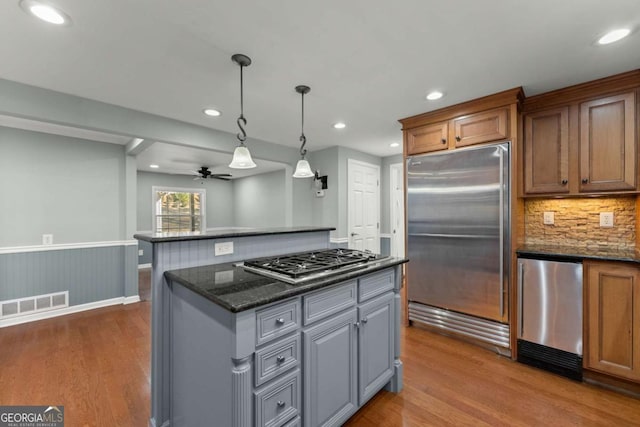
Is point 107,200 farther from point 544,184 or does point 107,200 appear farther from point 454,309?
point 544,184

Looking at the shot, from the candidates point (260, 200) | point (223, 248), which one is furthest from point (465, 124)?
point (260, 200)

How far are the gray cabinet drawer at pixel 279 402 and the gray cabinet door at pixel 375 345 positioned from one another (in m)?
0.51

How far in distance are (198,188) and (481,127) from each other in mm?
6891

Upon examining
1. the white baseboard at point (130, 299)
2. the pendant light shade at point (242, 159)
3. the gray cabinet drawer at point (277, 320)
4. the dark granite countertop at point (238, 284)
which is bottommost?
the white baseboard at point (130, 299)

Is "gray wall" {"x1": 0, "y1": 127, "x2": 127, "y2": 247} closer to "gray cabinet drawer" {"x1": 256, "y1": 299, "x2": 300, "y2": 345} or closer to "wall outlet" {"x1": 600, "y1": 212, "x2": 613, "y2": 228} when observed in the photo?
"gray cabinet drawer" {"x1": 256, "y1": 299, "x2": 300, "y2": 345}

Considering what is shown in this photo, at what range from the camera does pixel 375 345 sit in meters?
1.82

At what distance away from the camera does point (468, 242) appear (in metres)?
2.62

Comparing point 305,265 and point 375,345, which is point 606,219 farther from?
point 305,265

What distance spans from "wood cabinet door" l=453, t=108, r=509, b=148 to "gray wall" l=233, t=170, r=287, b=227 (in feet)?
14.2

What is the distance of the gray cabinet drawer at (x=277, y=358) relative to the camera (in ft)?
3.92

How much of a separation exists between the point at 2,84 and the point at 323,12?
253 cm

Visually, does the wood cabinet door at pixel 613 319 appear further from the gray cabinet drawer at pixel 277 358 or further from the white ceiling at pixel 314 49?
the gray cabinet drawer at pixel 277 358

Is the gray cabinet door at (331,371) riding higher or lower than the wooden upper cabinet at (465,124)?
lower

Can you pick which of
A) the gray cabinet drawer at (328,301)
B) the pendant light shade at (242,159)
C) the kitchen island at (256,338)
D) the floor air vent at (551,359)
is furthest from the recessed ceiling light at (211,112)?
the floor air vent at (551,359)
